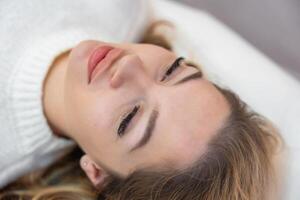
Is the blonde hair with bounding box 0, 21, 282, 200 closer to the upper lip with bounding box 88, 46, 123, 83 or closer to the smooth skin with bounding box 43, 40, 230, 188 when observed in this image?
the smooth skin with bounding box 43, 40, 230, 188

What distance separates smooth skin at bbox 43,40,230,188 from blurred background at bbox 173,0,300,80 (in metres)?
0.42

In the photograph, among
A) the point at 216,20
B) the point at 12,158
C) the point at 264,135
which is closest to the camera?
the point at 264,135

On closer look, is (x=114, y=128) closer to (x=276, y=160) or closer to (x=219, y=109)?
(x=219, y=109)

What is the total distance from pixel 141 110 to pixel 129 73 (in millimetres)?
67

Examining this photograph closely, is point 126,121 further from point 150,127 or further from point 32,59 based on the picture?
point 32,59

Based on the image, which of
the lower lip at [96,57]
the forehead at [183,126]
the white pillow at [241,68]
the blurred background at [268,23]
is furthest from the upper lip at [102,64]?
the blurred background at [268,23]

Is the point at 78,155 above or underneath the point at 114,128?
underneath

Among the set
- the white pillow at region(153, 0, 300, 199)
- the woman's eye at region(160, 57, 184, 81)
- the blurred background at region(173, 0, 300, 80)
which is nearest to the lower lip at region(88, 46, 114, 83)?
the woman's eye at region(160, 57, 184, 81)

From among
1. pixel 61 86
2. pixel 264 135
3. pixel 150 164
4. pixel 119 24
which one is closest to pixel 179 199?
pixel 150 164

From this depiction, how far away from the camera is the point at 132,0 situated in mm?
1352

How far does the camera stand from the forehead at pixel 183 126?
100cm

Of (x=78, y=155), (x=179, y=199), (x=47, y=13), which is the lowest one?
(x=78, y=155)

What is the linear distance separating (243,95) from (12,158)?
1.70 feet

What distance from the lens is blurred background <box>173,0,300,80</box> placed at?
142 centimetres
